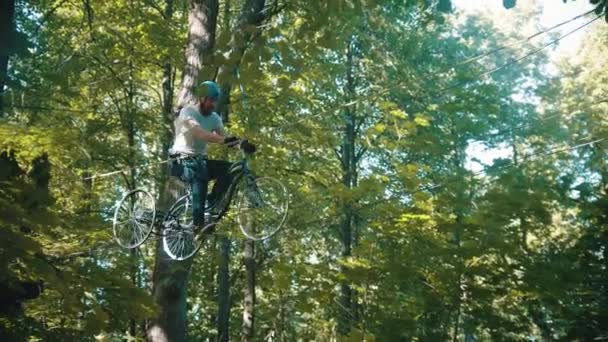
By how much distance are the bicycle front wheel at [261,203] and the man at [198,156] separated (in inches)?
13.2

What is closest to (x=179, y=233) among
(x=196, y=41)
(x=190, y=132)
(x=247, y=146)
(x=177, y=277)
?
(x=177, y=277)

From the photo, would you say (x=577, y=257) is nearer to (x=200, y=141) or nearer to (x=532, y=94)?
(x=200, y=141)

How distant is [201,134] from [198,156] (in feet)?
1.36

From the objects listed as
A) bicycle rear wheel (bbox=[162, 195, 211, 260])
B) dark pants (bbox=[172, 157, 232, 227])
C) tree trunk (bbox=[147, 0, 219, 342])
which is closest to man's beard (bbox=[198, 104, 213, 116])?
dark pants (bbox=[172, 157, 232, 227])

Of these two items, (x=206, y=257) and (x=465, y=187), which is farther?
(x=206, y=257)

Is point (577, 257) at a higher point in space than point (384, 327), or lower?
higher

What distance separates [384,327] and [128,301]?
314 centimetres

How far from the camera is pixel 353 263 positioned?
773 cm

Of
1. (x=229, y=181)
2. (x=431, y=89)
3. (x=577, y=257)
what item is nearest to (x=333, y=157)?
(x=431, y=89)

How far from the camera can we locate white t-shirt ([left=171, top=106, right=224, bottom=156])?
6523mm

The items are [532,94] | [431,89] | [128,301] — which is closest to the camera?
[128,301]

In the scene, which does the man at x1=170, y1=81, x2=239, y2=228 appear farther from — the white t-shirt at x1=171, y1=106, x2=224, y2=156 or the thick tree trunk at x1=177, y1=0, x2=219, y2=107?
the thick tree trunk at x1=177, y1=0, x2=219, y2=107

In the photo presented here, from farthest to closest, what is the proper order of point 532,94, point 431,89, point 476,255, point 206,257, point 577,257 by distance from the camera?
point 532,94, point 206,257, point 431,89, point 577,257, point 476,255

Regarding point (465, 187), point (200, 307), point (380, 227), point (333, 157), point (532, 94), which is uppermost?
point (532, 94)
